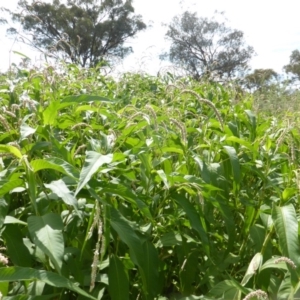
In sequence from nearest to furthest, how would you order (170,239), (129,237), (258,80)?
(129,237) < (170,239) < (258,80)

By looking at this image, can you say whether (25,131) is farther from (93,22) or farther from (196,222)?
(93,22)

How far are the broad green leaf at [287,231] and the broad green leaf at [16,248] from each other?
2.53 feet

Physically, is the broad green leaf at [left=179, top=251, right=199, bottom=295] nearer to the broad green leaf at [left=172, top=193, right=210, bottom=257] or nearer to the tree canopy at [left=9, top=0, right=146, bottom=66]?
the broad green leaf at [left=172, top=193, right=210, bottom=257]

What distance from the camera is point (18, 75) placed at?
128 inches

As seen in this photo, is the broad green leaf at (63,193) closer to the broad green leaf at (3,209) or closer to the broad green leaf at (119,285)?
the broad green leaf at (3,209)

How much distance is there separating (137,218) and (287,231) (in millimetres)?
545

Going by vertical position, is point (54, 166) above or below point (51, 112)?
below

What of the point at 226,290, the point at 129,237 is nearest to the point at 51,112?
the point at 129,237

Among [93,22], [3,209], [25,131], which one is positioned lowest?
[3,209]

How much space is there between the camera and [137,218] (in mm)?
1680

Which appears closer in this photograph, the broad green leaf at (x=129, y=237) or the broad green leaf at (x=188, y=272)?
the broad green leaf at (x=129, y=237)

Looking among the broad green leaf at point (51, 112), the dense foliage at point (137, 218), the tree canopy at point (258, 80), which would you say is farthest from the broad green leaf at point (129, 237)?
the tree canopy at point (258, 80)

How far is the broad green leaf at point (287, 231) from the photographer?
1367 millimetres

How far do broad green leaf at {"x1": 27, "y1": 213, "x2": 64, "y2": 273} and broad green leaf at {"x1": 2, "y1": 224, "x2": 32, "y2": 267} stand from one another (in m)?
0.12
